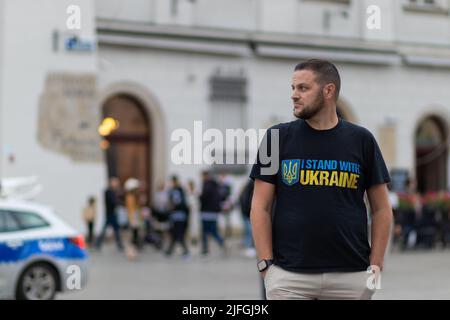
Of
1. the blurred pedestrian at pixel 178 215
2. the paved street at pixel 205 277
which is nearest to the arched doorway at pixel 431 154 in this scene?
the paved street at pixel 205 277

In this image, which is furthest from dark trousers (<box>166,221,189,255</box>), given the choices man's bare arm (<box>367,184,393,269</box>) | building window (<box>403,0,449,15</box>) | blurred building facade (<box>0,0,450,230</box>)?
man's bare arm (<box>367,184,393,269</box>)

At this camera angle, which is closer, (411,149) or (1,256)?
(1,256)

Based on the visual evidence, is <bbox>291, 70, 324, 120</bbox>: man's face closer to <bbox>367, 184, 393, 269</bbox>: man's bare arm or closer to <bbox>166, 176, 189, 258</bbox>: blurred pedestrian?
<bbox>367, 184, 393, 269</bbox>: man's bare arm

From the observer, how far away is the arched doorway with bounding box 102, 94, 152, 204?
81.8ft

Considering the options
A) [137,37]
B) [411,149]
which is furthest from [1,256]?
[411,149]

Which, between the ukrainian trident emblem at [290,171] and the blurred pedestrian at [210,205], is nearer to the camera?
the ukrainian trident emblem at [290,171]

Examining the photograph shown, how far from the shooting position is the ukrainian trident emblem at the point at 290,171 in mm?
4715

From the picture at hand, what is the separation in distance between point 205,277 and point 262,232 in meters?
11.9

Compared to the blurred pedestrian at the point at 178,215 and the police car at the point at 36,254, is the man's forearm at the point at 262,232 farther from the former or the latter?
the blurred pedestrian at the point at 178,215

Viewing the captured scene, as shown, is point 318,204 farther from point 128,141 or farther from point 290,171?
point 128,141

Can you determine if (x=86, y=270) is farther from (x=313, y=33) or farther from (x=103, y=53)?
(x=313, y=33)

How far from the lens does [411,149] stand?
28.6 metres

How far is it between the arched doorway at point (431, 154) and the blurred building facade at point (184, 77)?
3 centimetres

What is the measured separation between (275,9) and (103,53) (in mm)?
5453
